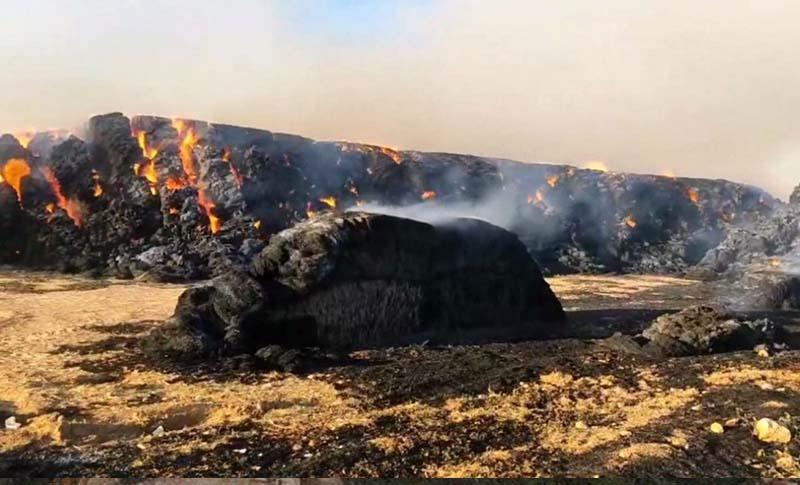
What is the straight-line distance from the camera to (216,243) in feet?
145

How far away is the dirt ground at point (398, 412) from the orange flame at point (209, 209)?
30.9 meters

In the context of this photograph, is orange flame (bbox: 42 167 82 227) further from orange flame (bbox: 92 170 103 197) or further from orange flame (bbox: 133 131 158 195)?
orange flame (bbox: 133 131 158 195)

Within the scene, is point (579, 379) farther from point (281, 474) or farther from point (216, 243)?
point (216, 243)

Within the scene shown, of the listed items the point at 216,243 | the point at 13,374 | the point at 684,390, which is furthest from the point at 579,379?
the point at 216,243

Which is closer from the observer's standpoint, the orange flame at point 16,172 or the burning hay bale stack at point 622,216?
the orange flame at point 16,172

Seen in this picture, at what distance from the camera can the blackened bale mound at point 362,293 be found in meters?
16.1

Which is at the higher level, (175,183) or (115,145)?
(115,145)

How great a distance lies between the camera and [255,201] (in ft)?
168

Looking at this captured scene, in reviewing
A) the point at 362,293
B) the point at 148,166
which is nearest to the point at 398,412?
the point at 362,293

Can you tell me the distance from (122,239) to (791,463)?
141ft

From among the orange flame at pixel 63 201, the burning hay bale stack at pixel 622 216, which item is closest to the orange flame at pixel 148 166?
the orange flame at pixel 63 201

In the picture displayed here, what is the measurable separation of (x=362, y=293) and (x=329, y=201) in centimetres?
3948

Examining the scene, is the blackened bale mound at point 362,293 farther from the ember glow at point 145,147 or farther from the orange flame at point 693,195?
the orange flame at point 693,195

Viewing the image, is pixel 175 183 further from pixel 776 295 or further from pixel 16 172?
pixel 776 295
